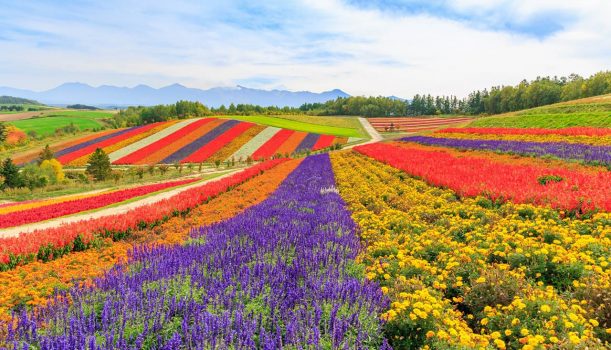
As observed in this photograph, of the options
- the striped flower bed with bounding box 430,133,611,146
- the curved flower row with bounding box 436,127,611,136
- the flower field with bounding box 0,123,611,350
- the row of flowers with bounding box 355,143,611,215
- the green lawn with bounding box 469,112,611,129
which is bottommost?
the flower field with bounding box 0,123,611,350

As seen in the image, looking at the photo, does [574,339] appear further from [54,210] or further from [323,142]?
[323,142]

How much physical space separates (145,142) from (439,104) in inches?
5126

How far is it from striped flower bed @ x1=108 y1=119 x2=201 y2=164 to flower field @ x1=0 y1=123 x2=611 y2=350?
52398mm

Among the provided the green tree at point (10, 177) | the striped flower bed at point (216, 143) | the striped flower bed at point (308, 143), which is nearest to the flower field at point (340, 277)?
the green tree at point (10, 177)

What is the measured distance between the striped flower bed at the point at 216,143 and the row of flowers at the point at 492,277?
50.1 meters

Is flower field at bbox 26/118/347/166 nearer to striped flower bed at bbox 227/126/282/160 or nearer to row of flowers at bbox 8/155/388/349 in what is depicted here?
striped flower bed at bbox 227/126/282/160

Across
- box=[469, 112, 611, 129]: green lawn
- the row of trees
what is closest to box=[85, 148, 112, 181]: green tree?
the row of trees

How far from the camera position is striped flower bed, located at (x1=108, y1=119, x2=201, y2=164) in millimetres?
59406

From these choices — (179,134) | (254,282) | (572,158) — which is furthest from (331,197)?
(179,134)

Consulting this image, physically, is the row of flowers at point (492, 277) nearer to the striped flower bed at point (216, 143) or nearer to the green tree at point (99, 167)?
the green tree at point (99, 167)

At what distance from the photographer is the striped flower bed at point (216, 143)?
2207 inches

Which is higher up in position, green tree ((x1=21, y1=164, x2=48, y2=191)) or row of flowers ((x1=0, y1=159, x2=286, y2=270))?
row of flowers ((x1=0, y1=159, x2=286, y2=270))

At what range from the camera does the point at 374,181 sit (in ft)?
59.6

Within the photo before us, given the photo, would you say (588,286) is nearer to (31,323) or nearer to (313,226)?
(313,226)
